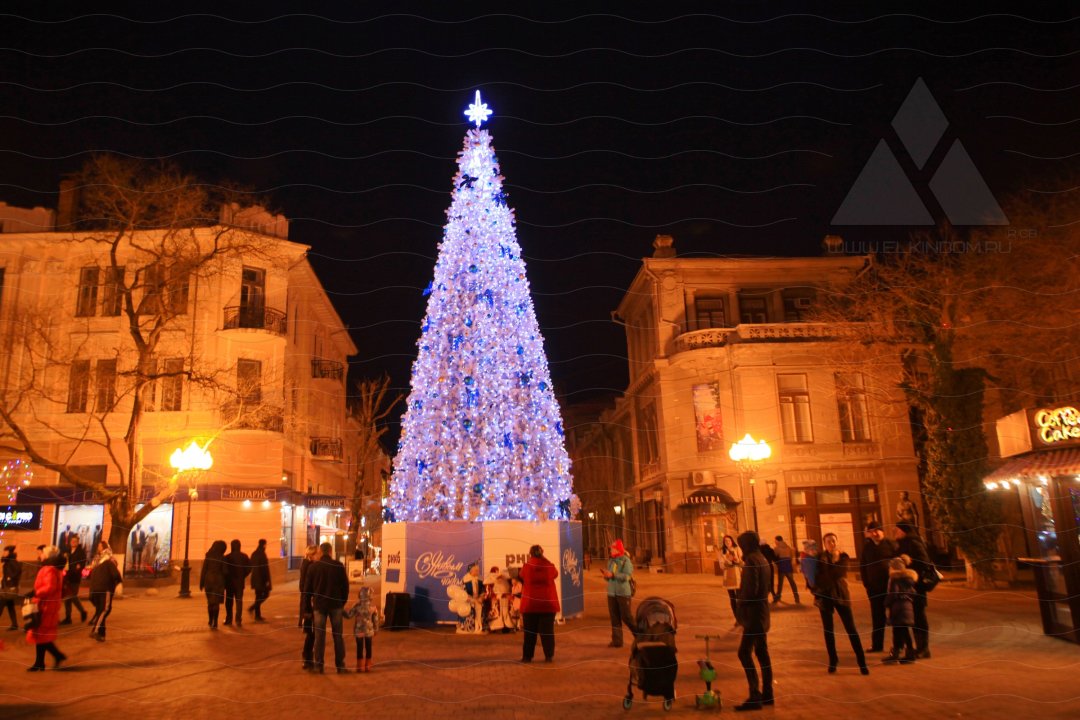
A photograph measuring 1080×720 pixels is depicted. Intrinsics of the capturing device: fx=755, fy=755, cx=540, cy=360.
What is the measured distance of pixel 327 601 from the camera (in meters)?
9.55

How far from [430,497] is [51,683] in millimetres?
6323

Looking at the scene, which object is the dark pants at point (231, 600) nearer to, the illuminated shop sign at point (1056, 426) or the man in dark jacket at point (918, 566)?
the man in dark jacket at point (918, 566)

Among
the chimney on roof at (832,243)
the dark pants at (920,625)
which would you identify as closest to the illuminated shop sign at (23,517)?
the dark pants at (920,625)

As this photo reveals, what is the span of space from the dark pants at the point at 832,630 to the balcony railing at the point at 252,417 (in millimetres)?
17024

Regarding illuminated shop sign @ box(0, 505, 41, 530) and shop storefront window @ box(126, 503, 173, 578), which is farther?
shop storefront window @ box(126, 503, 173, 578)

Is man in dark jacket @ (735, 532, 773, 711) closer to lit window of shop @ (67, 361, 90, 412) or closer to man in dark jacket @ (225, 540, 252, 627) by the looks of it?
man in dark jacket @ (225, 540, 252, 627)

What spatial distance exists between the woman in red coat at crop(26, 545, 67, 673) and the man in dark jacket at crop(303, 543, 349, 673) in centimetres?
351

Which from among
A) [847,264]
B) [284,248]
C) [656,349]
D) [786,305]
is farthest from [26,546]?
[847,264]

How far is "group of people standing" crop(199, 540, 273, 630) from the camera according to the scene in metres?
14.1

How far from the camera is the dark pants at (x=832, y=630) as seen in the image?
8828 millimetres

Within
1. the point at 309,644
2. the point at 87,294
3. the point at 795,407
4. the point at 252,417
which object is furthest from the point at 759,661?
the point at 87,294

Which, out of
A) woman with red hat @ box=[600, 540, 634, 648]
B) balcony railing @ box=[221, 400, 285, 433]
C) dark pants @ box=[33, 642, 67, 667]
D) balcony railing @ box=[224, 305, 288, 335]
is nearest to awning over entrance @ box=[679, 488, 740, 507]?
balcony railing @ box=[221, 400, 285, 433]

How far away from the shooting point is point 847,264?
3100 cm

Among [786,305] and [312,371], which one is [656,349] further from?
[312,371]
